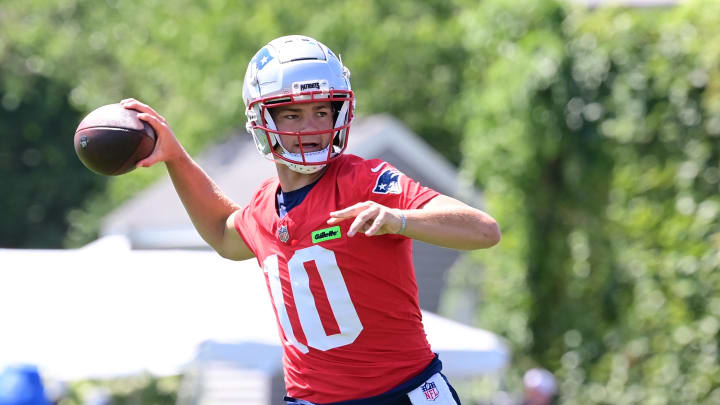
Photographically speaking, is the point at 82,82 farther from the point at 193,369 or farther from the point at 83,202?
the point at 193,369

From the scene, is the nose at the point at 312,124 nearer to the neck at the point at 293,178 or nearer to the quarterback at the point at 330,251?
the quarterback at the point at 330,251

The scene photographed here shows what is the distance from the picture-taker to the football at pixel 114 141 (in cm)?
468

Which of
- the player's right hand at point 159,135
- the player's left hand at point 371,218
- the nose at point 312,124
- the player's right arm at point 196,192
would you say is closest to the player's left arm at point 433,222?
the player's left hand at point 371,218

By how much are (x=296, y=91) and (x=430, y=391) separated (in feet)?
4.01

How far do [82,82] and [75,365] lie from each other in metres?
24.4

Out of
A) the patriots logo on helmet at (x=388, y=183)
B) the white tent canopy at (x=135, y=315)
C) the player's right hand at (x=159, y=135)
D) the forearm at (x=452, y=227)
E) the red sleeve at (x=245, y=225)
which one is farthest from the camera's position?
the white tent canopy at (x=135, y=315)

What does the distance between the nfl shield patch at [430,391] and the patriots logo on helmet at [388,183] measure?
30.2 inches

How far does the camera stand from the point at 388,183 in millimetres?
4059

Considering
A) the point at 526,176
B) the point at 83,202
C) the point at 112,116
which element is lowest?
the point at 83,202

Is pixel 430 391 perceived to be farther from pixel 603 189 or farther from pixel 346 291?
pixel 603 189

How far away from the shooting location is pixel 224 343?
8.73m

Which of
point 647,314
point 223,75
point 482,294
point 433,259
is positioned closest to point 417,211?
point 647,314

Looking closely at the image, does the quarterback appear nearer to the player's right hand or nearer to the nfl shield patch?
the nfl shield patch

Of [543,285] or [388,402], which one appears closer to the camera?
[388,402]
